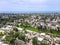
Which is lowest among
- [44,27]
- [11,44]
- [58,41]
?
[44,27]

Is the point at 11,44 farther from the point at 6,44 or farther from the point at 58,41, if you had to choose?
the point at 58,41

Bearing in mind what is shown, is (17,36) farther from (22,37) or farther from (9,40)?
(9,40)

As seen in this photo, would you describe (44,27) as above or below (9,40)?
below

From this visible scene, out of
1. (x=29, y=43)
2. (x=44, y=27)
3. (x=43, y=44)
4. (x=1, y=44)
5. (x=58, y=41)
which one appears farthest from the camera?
(x=44, y=27)

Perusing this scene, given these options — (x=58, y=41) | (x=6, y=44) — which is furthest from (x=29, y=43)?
(x=58, y=41)

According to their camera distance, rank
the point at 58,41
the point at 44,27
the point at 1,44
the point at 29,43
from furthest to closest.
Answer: the point at 44,27, the point at 58,41, the point at 29,43, the point at 1,44

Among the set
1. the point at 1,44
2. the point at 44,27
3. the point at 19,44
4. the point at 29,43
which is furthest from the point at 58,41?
the point at 44,27

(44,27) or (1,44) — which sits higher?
(1,44)

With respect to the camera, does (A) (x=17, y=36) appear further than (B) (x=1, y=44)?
Yes

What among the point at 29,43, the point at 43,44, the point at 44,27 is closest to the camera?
the point at 43,44
